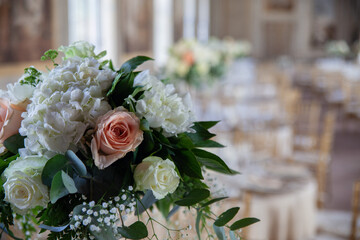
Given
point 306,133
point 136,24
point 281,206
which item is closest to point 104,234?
point 281,206

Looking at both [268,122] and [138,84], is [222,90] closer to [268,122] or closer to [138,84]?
[268,122]

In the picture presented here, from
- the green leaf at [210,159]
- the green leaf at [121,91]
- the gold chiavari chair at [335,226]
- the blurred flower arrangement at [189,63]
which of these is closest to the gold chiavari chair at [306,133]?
the blurred flower arrangement at [189,63]

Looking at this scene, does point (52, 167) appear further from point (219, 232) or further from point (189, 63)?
point (189, 63)

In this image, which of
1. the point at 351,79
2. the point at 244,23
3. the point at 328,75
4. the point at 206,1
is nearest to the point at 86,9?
the point at 351,79

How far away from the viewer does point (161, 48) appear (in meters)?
10.9

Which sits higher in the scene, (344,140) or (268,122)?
(268,122)

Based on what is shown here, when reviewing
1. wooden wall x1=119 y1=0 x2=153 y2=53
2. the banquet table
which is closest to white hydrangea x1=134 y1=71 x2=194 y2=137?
the banquet table

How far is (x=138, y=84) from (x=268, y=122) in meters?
4.77

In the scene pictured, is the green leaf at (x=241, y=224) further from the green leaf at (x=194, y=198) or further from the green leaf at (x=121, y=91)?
the green leaf at (x=121, y=91)

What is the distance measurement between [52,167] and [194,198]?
1.10ft

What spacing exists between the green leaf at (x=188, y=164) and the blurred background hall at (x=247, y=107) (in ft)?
0.64

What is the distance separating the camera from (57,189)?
3.28 ft

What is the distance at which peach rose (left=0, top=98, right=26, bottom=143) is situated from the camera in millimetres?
1138

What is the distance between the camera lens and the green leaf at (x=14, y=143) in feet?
3.68
